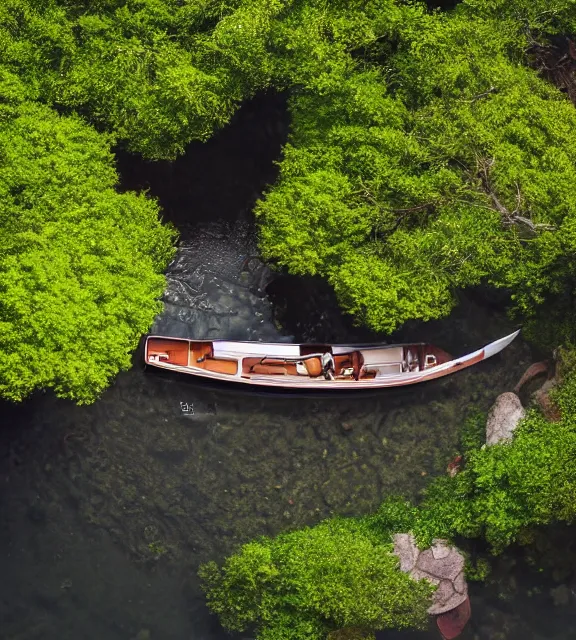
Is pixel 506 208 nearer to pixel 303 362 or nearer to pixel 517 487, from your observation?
pixel 303 362

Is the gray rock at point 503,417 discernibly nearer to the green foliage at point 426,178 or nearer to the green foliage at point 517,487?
the green foliage at point 517,487

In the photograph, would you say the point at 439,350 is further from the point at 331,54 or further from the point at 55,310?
Result: the point at 55,310

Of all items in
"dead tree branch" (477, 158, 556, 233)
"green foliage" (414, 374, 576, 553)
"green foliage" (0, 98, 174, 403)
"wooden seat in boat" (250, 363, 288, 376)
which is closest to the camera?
"green foliage" (0, 98, 174, 403)

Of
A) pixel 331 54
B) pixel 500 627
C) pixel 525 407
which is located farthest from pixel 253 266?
pixel 500 627

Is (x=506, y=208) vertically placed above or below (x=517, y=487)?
above

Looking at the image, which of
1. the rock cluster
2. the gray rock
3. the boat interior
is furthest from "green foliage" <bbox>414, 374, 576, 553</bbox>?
the boat interior

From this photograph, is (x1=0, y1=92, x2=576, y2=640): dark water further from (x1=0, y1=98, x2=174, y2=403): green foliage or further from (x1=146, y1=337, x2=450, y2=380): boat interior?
(x1=0, y1=98, x2=174, y2=403): green foliage

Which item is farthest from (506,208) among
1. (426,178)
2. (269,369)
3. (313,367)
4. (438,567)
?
(438,567)
